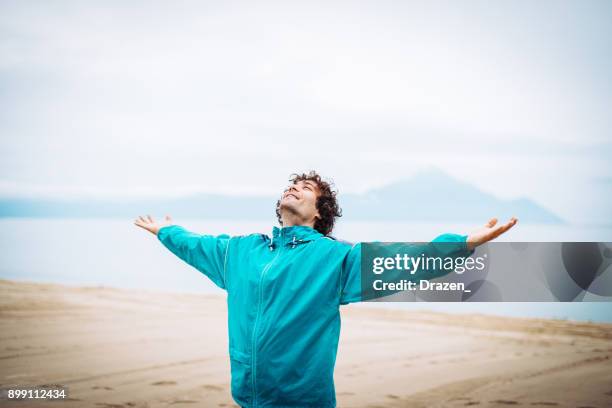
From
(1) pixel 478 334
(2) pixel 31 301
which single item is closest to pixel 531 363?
(1) pixel 478 334

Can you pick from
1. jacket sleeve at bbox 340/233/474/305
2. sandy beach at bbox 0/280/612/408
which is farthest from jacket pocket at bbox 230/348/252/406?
sandy beach at bbox 0/280/612/408

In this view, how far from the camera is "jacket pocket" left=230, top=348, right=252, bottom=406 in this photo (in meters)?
2.66

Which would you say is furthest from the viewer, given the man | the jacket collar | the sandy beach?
the sandy beach

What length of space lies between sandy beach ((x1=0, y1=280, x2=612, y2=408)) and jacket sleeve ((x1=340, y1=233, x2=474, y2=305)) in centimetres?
310

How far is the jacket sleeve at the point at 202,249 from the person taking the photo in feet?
9.86

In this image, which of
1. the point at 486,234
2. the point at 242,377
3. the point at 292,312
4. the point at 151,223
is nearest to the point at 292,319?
the point at 292,312

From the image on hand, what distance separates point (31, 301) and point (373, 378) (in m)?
7.41

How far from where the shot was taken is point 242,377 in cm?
268

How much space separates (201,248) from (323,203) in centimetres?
77

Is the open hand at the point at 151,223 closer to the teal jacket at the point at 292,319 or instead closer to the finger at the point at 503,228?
the teal jacket at the point at 292,319

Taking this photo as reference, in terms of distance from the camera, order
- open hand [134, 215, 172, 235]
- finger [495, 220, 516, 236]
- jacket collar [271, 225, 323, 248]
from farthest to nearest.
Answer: open hand [134, 215, 172, 235] < jacket collar [271, 225, 323, 248] < finger [495, 220, 516, 236]

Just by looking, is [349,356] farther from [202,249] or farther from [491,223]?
[491,223]

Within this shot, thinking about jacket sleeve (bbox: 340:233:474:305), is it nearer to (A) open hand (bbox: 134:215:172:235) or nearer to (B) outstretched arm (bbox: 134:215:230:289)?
(B) outstretched arm (bbox: 134:215:230:289)

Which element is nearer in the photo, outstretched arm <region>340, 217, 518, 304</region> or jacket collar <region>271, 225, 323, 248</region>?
outstretched arm <region>340, 217, 518, 304</region>
